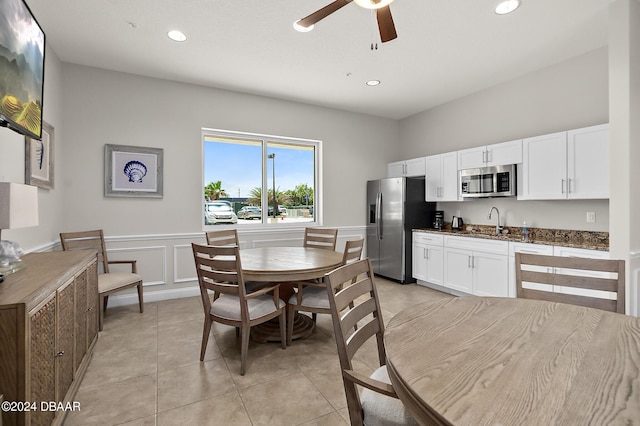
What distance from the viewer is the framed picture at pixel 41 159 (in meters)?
2.65

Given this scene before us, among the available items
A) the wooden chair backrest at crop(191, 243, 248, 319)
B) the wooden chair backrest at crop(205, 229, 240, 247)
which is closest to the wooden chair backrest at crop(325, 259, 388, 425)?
the wooden chair backrest at crop(191, 243, 248, 319)

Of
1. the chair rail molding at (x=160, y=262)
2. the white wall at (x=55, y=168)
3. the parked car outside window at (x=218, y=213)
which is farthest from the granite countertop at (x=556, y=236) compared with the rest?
the white wall at (x=55, y=168)

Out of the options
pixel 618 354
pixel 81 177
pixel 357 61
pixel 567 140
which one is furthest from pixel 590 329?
pixel 81 177

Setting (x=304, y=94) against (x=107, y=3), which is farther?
(x=304, y=94)

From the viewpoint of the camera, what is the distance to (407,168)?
5379mm

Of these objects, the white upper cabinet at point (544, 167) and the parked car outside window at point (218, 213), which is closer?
the white upper cabinet at point (544, 167)

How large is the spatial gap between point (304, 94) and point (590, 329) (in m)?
4.30

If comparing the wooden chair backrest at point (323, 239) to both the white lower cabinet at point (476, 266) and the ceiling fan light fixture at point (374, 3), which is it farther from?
the ceiling fan light fixture at point (374, 3)

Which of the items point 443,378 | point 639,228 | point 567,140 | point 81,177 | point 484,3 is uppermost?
point 484,3

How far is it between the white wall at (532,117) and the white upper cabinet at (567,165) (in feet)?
0.98

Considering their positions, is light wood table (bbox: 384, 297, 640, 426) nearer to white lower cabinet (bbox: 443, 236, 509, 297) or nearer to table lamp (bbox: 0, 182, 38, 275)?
table lamp (bbox: 0, 182, 38, 275)

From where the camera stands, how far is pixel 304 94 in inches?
184

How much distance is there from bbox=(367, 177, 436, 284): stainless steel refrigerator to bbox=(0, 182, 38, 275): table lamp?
166 inches

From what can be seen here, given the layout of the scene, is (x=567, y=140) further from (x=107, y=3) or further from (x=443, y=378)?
(x=107, y=3)
